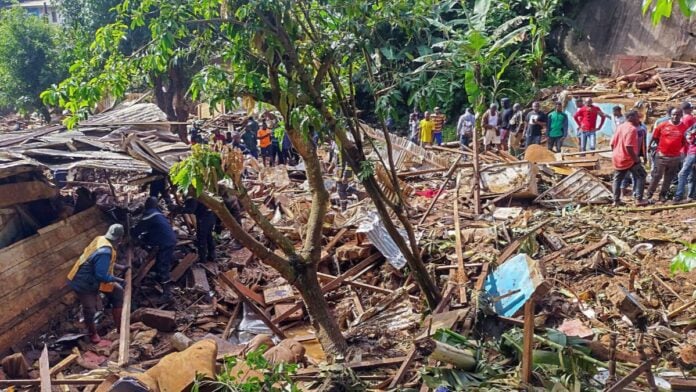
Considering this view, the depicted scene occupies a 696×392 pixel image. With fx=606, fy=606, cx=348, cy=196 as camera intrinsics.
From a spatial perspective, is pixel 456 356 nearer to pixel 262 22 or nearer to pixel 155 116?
pixel 262 22

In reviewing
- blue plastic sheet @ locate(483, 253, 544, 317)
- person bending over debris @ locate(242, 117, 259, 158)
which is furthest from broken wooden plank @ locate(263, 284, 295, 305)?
person bending over debris @ locate(242, 117, 259, 158)

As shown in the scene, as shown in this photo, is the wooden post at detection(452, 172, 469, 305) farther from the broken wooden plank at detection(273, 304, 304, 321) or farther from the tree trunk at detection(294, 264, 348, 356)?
the broken wooden plank at detection(273, 304, 304, 321)

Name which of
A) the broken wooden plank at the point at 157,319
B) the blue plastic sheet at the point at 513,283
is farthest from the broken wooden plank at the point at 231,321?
the blue plastic sheet at the point at 513,283

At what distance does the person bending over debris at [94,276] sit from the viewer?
300 inches

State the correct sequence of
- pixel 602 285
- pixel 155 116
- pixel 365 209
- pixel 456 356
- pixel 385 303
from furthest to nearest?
pixel 155 116 < pixel 365 209 < pixel 385 303 < pixel 602 285 < pixel 456 356

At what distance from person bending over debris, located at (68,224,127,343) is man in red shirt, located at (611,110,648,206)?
297 inches

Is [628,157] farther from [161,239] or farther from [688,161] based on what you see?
[161,239]

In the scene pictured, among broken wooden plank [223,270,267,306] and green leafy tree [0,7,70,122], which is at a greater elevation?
green leafy tree [0,7,70,122]

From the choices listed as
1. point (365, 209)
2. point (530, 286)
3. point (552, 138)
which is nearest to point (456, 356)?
point (530, 286)

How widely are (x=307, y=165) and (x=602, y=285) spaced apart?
13.3 ft

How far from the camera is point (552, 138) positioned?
44.9 feet

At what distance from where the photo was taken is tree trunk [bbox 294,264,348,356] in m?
6.46

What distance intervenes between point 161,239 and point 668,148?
26.4ft

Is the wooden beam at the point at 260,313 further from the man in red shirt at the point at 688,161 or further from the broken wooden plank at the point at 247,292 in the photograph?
the man in red shirt at the point at 688,161
